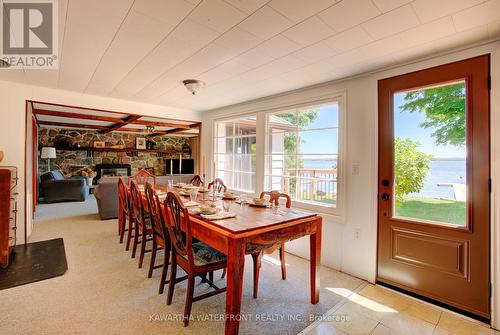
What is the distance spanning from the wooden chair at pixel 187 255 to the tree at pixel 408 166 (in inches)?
76.8

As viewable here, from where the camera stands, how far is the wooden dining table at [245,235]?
1.60m

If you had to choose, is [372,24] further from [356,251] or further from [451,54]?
[356,251]

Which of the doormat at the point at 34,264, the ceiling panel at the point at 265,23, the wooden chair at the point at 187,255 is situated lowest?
the doormat at the point at 34,264

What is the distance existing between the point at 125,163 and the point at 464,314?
31.6 feet

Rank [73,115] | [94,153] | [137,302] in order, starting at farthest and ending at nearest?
[94,153] < [73,115] < [137,302]

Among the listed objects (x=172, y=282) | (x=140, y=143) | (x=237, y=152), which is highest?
(x=140, y=143)

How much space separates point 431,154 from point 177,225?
246 cm

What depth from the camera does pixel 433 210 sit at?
2.32m

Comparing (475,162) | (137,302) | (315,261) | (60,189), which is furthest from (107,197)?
(475,162)

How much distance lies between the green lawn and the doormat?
3.71 m

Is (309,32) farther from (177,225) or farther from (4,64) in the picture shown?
(4,64)

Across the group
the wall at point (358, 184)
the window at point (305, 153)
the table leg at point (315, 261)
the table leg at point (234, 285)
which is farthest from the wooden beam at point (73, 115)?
the table leg at point (315, 261)

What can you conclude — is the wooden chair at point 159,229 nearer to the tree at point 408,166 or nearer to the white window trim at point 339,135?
the white window trim at point 339,135

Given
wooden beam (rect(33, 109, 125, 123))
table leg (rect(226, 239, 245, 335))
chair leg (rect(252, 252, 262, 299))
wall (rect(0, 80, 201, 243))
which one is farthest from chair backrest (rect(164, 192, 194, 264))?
wooden beam (rect(33, 109, 125, 123))
